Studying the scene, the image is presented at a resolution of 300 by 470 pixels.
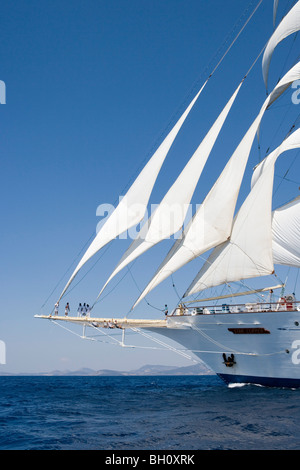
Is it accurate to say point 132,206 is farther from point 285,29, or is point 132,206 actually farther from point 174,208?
point 285,29

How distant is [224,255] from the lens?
2642 cm

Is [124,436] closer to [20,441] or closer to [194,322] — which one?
[20,441]

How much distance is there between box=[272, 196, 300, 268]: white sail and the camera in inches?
1021

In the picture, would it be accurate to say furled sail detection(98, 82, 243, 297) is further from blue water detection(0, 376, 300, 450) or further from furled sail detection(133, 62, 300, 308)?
blue water detection(0, 376, 300, 450)

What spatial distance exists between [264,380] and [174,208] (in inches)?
477

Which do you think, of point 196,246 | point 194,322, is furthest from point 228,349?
point 196,246

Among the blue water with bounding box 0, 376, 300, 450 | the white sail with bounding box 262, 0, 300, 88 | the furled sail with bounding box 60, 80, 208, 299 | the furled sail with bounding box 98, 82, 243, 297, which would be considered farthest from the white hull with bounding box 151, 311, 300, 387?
the white sail with bounding box 262, 0, 300, 88

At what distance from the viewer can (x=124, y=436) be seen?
12953mm

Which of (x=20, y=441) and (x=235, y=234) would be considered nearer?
(x=20, y=441)

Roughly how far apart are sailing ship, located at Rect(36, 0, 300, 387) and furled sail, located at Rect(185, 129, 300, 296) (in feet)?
0.20

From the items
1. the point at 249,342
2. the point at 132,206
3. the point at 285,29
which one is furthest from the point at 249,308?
the point at 285,29
